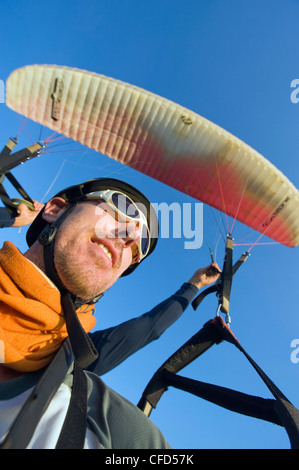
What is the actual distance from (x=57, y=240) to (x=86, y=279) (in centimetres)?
46

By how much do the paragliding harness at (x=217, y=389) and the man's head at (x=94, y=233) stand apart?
1.35 m

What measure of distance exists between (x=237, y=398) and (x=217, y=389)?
0.60 feet

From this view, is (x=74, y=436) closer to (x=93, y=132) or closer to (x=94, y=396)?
(x=94, y=396)

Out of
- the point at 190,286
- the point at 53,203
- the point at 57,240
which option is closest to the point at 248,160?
the point at 190,286

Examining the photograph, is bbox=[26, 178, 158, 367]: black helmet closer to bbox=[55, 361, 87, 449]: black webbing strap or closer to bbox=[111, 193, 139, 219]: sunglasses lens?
bbox=[111, 193, 139, 219]: sunglasses lens

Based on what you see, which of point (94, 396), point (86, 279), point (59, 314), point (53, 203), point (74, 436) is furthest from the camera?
point (53, 203)

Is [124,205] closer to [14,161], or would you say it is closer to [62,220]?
[62,220]

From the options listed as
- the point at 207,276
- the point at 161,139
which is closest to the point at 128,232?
the point at 207,276

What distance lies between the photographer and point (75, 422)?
113 cm

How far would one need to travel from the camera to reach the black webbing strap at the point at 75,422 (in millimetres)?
1064

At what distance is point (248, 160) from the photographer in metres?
7.02

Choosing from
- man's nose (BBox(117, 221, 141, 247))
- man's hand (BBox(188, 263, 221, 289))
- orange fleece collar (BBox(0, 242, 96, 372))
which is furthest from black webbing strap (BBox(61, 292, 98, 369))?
man's hand (BBox(188, 263, 221, 289))

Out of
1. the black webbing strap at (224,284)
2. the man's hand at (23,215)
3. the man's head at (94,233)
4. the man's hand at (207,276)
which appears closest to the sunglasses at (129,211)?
the man's head at (94,233)
